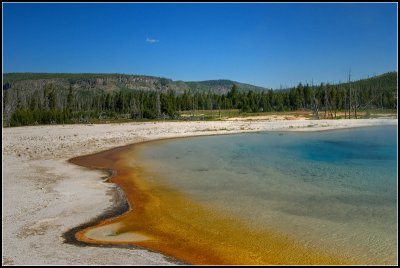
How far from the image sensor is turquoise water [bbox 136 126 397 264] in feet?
35.1

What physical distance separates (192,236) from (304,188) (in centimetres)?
735

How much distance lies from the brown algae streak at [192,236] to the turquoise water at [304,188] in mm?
587

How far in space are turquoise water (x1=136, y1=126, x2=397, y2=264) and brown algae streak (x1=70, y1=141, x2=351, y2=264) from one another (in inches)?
23.1

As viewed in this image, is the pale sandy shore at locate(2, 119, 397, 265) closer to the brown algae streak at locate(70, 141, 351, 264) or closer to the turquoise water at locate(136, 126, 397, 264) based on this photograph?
the brown algae streak at locate(70, 141, 351, 264)

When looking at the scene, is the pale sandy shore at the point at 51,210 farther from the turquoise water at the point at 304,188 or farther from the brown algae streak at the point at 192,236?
the turquoise water at the point at 304,188

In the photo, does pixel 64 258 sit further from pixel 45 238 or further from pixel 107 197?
pixel 107 197

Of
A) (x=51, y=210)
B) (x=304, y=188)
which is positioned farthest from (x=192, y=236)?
(x=304, y=188)

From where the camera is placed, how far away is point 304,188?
16.4m

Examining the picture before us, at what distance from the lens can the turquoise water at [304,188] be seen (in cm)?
1070

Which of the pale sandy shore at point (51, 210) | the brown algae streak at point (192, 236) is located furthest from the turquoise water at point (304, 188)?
the pale sandy shore at point (51, 210)

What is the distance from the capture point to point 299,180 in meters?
18.2

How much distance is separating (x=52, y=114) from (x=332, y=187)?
64978mm

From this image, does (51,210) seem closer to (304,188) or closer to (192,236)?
(192,236)

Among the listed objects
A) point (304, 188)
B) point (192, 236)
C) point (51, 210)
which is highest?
point (51, 210)
